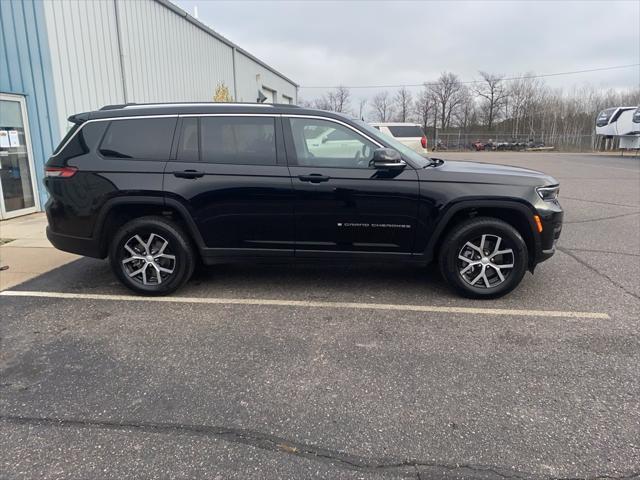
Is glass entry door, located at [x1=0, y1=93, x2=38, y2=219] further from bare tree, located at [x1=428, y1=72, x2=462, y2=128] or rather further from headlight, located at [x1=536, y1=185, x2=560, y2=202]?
bare tree, located at [x1=428, y1=72, x2=462, y2=128]

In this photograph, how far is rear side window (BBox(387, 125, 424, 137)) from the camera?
17422mm

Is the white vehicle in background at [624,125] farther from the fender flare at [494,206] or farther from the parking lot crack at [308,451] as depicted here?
the parking lot crack at [308,451]

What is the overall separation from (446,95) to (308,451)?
82407mm

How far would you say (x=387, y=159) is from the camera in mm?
4219

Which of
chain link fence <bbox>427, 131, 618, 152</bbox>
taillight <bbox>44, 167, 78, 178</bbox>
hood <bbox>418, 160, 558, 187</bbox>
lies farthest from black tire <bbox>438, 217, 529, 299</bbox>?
chain link fence <bbox>427, 131, 618, 152</bbox>

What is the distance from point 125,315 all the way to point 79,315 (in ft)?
1.42

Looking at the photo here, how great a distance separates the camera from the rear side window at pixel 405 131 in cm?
1742

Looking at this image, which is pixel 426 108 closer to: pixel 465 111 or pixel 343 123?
pixel 465 111

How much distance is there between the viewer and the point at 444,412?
108 inches

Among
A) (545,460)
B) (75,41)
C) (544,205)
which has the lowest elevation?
(545,460)

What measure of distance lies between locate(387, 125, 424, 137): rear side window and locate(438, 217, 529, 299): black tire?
13597 millimetres

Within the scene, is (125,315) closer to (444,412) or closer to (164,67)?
(444,412)

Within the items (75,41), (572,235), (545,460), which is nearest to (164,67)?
(75,41)

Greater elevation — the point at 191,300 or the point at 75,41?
the point at 75,41
